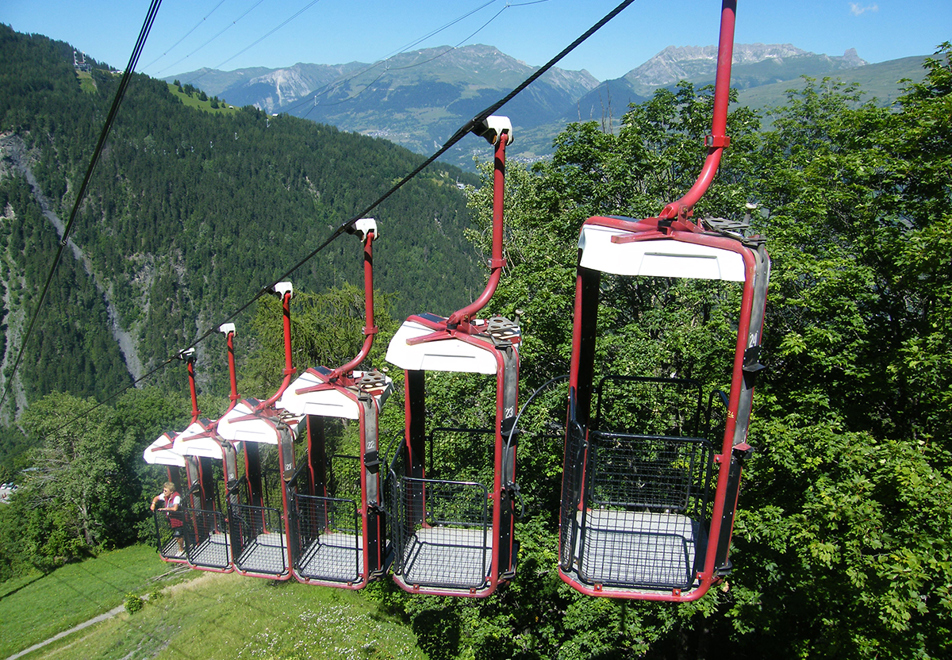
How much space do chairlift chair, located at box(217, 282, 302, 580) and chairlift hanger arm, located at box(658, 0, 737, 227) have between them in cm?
397

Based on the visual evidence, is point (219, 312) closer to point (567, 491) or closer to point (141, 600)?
point (141, 600)

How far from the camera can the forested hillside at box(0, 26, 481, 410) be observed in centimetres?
8712

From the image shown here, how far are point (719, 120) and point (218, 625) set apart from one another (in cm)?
1734

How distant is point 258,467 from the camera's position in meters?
7.54

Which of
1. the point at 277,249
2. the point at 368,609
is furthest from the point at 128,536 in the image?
the point at 277,249

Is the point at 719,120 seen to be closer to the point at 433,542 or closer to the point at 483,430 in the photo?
the point at 483,430

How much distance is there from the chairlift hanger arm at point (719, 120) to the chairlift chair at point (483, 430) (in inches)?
45.1

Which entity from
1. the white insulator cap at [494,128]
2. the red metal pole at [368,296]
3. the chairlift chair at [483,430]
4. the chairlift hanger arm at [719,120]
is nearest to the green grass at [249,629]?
the chairlift chair at [483,430]

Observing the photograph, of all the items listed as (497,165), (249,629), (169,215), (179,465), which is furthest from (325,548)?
(169,215)

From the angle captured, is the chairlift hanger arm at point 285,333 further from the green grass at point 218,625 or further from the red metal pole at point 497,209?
the green grass at point 218,625

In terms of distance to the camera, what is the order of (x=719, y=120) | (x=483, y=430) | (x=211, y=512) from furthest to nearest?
(x=211, y=512) → (x=483, y=430) → (x=719, y=120)

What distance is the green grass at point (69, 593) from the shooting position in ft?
71.7

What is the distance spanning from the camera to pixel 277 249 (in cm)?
10019

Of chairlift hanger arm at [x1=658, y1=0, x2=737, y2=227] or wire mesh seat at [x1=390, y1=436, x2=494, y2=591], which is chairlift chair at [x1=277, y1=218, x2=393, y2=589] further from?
chairlift hanger arm at [x1=658, y1=0, x2=737, y2=227]
